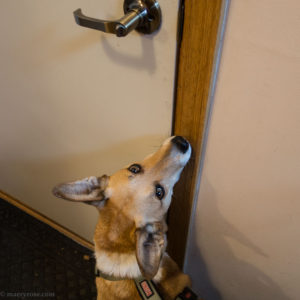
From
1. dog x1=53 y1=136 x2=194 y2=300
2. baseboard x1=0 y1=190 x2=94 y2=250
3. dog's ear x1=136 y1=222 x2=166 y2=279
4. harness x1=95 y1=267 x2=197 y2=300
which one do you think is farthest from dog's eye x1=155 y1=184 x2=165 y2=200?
baseboard x1=0 y1=190 x2=94 y2=250

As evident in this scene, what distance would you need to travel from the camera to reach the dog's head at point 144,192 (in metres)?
0.98

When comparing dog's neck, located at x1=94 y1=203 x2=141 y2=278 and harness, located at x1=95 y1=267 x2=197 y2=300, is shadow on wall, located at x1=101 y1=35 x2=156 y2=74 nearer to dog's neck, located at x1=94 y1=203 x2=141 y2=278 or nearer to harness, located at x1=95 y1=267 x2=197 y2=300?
dog's neck, located at x1=94 y1=203 x2=141 y2=278

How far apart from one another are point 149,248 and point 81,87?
2.25 ft

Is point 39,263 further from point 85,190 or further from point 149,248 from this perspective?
point 149,248

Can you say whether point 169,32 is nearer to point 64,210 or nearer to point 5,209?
point 64,210

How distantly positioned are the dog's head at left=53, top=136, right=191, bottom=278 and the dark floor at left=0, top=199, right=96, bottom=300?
3.73 feet

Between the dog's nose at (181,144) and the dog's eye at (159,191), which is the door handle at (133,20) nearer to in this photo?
the dog's nose at (181,144)

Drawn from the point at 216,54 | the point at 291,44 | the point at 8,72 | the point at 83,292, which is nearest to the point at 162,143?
the point at 216,54

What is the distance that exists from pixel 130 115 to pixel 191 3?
1.46 ft

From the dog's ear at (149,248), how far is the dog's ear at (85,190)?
238 millimetres

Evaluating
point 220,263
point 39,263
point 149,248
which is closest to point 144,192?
point 149,248

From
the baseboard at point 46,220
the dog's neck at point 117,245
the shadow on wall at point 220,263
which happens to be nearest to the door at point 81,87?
the dog's neck at point 117,245

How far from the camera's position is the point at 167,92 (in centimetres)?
83

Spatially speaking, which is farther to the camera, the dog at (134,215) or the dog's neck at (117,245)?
the dog's neck at (117,245)
